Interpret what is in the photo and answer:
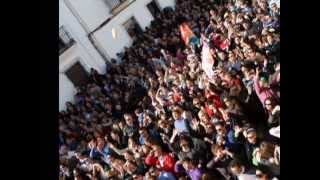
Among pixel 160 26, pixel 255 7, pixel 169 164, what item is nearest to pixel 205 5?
pixel 160 26

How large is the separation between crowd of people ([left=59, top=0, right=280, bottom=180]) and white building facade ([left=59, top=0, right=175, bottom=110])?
37 centimetres

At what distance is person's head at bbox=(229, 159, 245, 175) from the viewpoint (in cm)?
536

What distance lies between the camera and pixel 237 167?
538 centimetres

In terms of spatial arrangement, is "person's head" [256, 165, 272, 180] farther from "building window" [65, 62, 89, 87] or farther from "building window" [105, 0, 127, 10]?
"building window" [105, 0, 127, 10]

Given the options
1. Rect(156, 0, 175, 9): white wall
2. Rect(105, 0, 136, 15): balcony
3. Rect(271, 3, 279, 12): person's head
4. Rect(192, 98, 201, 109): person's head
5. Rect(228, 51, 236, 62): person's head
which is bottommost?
Rect(192, 98, 201, 109): person's head

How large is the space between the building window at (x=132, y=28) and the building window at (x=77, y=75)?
104 centimetres

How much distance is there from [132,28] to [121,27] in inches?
17.5

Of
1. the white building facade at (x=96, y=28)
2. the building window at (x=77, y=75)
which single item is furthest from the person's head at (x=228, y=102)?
the white building facade at (x=96, y=28)

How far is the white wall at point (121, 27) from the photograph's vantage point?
10.8 meters

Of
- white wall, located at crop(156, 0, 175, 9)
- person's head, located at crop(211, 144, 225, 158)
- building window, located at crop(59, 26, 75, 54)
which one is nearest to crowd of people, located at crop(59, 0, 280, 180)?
person's head, located at crop(211, 144, 225, 158)

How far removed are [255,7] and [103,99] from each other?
2.61 metres
